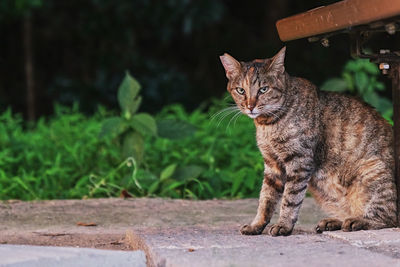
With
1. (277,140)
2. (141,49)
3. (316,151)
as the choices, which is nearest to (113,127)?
(277,140)

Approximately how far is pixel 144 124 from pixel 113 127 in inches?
8.6

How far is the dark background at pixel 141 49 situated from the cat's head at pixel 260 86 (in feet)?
15.1

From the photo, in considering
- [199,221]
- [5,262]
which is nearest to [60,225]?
[199,221]

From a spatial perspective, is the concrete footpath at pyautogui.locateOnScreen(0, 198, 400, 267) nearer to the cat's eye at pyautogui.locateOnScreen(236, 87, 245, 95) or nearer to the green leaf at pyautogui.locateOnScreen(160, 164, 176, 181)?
the green leaf at pyautogui.locateOnScreen(160, 164, 176, 181)

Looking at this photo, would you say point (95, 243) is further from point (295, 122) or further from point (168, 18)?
point (168, 18)

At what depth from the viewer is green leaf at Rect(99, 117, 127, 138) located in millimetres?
5023

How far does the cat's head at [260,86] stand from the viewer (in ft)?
11.7

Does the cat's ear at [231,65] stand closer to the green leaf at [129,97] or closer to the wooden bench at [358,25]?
the wooden bench at [358,25]

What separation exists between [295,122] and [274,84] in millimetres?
236

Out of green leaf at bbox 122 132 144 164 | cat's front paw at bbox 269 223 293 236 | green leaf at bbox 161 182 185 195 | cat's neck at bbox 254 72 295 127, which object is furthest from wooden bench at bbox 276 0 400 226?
green leaf at bbox 122 132 144 164

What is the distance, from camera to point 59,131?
6.73 metres

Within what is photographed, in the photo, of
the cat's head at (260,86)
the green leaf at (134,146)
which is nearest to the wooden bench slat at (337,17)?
the cat's head at (260,86)

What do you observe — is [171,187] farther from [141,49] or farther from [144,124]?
[141,49]

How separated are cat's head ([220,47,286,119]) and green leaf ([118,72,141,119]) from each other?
158 centimetres
